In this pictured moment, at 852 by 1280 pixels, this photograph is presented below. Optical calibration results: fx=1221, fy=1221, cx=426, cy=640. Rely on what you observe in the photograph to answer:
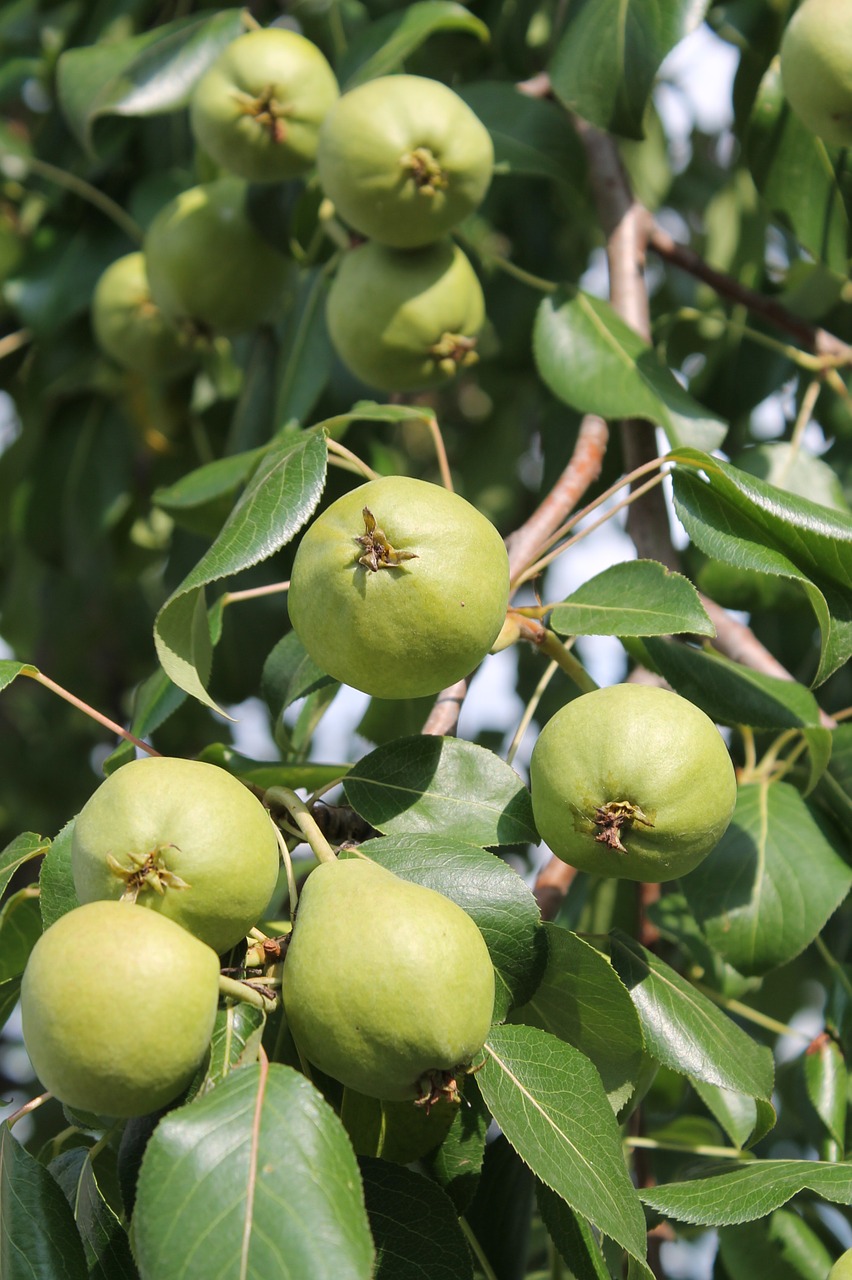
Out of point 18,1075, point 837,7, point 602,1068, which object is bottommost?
point 18,1075

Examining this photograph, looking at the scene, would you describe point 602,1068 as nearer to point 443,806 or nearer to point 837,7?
point 443,806

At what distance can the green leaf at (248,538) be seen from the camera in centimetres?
126

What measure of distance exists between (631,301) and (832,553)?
101 centimetres

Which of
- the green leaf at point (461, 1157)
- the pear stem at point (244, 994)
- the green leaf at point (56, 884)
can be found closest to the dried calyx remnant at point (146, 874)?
the pear stem at point (244, 994)

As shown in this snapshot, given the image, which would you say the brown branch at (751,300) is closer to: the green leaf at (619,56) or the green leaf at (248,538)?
the green leaf at (619,56)

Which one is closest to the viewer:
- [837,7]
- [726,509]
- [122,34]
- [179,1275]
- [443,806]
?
[179,1275]

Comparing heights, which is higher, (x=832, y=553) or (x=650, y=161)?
(x=832, y=553)

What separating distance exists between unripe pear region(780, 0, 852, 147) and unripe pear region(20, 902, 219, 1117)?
1.62m

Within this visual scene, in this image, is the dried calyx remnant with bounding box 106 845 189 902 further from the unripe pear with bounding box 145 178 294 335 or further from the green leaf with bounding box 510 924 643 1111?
the unripe pear with bounding box 145 178 294 335

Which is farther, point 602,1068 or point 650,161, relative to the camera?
point 650,161

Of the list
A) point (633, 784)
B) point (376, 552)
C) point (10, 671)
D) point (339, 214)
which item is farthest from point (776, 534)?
point (339, 214)

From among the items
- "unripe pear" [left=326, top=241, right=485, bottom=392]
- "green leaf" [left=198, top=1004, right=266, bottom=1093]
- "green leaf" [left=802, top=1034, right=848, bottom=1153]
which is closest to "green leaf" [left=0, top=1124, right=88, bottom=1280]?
"green leaf" [left=198, top=1004, right=266, bottom=1093]

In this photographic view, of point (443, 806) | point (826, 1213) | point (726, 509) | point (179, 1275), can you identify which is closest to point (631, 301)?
point (726, 509)

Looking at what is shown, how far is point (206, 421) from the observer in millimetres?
3256
